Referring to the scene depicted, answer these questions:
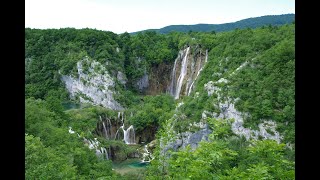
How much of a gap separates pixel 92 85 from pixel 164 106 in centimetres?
1466

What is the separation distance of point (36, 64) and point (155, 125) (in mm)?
28336

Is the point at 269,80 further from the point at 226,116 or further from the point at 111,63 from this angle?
the point at 111,63

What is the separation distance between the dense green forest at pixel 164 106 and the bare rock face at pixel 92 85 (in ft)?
3.23

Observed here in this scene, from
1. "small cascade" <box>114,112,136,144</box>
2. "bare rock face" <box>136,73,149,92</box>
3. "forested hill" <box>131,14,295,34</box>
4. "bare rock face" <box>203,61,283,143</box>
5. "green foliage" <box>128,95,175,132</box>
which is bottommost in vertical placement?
"small cascade" <box>114,112,136,144</box>

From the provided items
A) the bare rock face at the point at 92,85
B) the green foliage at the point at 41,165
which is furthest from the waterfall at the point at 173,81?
the green foliage at the point at 41,165

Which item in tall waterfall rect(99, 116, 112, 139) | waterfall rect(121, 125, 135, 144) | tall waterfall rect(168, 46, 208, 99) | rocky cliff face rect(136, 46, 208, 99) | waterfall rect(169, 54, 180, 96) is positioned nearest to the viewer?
waterfall rect(121, 125, 135, 144)

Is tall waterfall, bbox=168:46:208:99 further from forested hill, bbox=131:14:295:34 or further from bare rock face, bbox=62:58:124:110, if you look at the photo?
forested hill, bbox=131:14:295:34

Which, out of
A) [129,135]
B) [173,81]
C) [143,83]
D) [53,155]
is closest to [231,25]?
[143,83]

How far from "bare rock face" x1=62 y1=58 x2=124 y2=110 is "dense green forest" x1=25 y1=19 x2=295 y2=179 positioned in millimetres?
986

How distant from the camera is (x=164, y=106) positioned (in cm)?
4147

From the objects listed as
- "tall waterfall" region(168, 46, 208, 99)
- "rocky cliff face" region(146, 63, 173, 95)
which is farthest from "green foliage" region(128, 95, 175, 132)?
"rocky cliff face" region(146, 63, 173, 95)

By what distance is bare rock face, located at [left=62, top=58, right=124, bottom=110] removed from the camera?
49719 millimetres

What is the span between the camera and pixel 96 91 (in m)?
50.5

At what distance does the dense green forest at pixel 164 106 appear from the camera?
8508 mm
